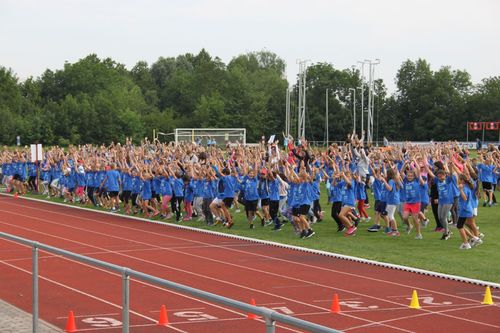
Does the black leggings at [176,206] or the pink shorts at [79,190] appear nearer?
the black leggings at [176,206]

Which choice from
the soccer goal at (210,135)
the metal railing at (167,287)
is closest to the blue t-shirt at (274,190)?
the metal railing at (167,287)

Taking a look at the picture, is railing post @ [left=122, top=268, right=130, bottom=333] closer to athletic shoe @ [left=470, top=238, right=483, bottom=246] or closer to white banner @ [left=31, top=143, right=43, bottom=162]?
athletic shoe @ [left=470, top=238, right=483, bottom=246]

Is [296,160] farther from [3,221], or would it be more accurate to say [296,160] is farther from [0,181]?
[0,181]

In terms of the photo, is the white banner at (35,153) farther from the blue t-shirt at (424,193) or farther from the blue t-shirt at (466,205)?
the blue t-shirt at (466,205)

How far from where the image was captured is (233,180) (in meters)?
24.2

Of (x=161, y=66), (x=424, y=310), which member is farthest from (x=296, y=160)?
(x=161, y=66)

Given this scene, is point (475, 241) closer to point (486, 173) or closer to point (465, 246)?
point (465, 246)

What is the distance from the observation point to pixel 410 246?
62.1 feet

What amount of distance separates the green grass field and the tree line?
2173 inches

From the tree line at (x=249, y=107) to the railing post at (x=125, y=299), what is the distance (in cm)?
6880

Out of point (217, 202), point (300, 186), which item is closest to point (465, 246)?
point (300, 186)

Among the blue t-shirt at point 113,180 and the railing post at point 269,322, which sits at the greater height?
the railing post at point 269,322

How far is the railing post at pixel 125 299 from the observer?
6.84 meters

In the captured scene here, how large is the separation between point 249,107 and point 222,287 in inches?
3239
